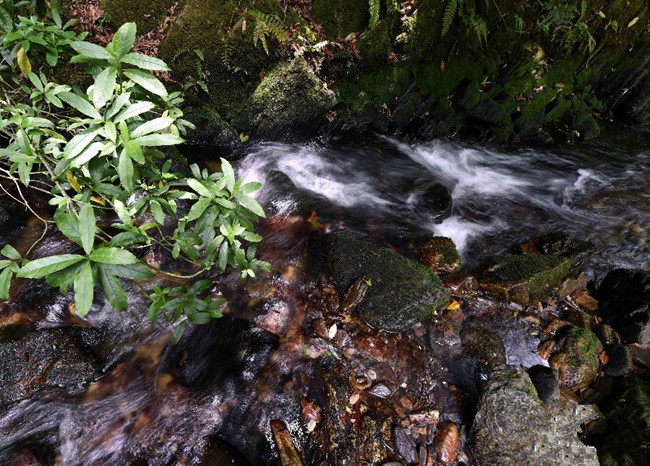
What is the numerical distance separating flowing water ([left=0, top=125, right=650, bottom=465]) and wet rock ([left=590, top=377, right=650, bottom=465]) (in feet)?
6.90

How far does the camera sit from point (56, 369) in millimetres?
3350

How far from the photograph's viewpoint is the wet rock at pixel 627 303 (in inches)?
167

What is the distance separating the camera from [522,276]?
176 inches

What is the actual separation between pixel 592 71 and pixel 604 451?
338 inches

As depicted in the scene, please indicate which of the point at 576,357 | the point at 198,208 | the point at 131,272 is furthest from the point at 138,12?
the point at 576,357

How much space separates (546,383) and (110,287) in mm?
4016

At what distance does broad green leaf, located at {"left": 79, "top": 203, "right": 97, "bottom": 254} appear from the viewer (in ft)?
5.81

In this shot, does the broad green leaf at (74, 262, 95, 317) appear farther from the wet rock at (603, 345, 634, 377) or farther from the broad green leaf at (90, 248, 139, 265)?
the wet rock at (603, 345, 634, 377)

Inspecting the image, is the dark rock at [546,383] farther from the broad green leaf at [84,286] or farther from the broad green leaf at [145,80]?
the broad green leaf at [145,80]

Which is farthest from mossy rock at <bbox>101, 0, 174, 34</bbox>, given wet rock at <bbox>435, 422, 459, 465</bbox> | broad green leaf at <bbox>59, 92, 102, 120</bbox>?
wet rock at <bbox>435, 422, 459, 465</bbox>

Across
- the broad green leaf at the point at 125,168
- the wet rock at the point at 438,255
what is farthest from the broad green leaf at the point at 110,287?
the wet rock at the point at 438,255

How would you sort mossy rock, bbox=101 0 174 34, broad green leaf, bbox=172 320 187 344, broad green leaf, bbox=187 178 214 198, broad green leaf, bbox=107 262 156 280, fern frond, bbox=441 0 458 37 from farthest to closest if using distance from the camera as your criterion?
1. fern frond, bbox=441 0 458 37
2. mossy rock, bbox=101 0 174 34
3. broad green leaf, bbox=172 320 187 344
4. broad green leaf, bbox=187 178 214 198
5. broad green leaf, bbox=107 262 156 280

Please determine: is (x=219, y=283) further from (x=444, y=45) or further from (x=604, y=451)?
(x=444, y=45)

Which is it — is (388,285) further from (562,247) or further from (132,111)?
(562,247)
